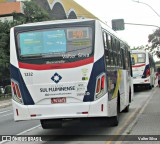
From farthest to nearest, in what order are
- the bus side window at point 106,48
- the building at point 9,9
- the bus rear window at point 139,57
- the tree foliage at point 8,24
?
the building at point 9,9 < the tree foliage at point 8,24 < the bus rear window at point 139,57 < the bus side window at point 106,48

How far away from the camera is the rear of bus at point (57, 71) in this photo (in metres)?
10.8

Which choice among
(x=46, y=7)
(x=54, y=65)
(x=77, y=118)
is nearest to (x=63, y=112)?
(x=77, y=118)

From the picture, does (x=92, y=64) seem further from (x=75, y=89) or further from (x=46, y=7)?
(x=46, y=7)

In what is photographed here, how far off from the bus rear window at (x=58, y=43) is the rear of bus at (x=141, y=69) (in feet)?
71.7

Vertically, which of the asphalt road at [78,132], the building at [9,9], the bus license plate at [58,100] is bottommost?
the asphalt road at [78,132]

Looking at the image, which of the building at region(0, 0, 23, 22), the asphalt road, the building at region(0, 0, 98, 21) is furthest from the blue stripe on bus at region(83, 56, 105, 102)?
the building at region(0, 0, 98, 21)

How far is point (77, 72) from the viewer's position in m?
10.8

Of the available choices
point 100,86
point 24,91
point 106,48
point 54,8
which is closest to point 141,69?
point 106,48

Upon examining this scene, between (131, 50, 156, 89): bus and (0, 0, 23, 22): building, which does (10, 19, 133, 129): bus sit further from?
(0, 0, 23, 22): building

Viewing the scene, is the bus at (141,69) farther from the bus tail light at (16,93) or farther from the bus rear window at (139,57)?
the bus tail light at (16,93)

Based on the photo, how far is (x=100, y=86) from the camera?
10.8 metres

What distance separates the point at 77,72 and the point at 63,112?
1.07 meters

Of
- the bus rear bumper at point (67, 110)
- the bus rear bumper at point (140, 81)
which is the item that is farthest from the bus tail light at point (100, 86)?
the bus rear bumper at point (140, 81)

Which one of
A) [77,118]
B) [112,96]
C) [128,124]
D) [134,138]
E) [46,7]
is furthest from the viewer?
[46,7]
